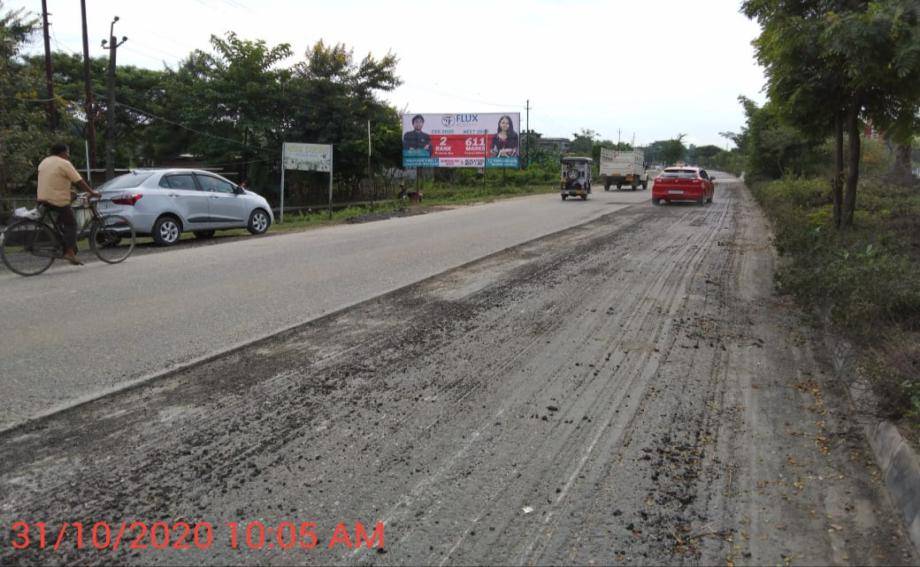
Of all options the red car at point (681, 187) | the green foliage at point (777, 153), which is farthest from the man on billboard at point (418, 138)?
the green foliage at point (777, 153)

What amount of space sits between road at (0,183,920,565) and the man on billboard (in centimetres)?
3398

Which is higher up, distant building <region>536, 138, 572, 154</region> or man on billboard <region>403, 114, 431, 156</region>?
distant building <region>536, 138, 572, 154</region>

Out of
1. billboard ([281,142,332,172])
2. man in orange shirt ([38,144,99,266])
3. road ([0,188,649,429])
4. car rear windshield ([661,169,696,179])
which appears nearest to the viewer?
road ([0,188,649,429])

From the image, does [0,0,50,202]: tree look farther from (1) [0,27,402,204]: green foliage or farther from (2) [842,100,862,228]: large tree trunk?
(2) [842,100,862,228]: large tree trunk

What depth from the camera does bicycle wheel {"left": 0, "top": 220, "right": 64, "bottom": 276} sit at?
890cm

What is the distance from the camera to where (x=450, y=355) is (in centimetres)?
534

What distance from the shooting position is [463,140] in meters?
39.7

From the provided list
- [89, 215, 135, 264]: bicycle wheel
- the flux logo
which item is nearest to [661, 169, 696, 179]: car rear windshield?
the flux logo

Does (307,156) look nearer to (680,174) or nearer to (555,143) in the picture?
(680,174)

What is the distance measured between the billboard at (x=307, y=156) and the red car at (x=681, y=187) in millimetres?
12883

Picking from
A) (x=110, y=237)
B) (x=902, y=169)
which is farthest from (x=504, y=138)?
(x=110, y=237)

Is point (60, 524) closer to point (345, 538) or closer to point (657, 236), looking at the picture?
point (345, 538)

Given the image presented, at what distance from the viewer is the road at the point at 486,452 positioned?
273 cm

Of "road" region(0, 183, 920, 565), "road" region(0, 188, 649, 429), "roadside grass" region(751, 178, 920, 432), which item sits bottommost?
"road" region(0, 183, 920, 565)
